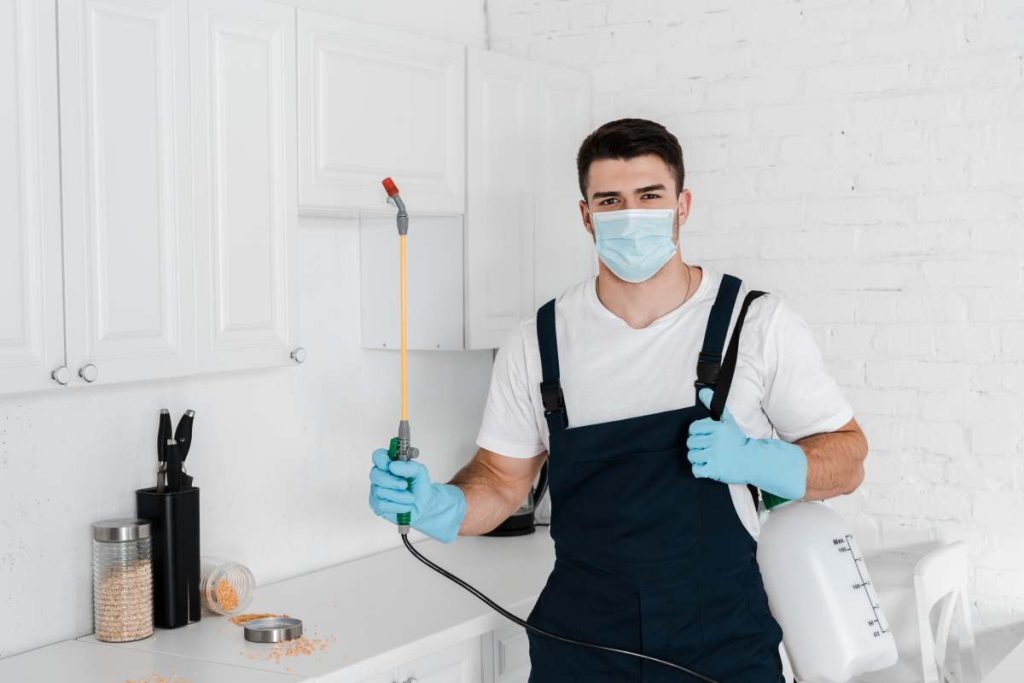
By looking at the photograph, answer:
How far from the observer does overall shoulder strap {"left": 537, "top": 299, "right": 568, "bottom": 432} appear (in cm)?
212

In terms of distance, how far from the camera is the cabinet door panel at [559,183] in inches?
122

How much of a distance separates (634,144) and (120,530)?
48.1 inches

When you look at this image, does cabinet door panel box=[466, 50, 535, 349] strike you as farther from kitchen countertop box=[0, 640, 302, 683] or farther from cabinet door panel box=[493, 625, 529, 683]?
kitchen countertop box=[0, 640, 302, 683]

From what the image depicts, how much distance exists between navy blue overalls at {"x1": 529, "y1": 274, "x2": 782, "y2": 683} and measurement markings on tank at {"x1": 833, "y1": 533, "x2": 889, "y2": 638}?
0.16 meters

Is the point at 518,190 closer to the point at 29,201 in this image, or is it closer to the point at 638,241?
the point at 638,241

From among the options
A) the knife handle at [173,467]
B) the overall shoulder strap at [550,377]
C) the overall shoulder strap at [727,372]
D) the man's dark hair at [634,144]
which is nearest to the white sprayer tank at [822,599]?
the overall shoulder strap at [727,372]

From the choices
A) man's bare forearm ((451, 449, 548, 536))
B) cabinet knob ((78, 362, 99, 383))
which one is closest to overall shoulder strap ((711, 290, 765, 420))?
man's bare forearm ((451, 449, 548, 536))

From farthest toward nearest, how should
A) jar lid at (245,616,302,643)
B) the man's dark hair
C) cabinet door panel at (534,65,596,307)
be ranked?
cabinet door panel at (534,65,596,307), jar lid at (245,616,302,643), the man's dark hair

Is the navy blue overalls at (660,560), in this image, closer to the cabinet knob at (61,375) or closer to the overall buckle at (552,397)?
the overall buckle at (552,397)

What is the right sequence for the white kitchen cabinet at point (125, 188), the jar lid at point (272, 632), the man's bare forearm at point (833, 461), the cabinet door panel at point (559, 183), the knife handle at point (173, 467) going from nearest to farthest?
the white kitchen cabinet at point (125, 188) < the man's bare forearm at point (833, 461) < the jar lid at point (272, 632) < the knife handle at point (173, 467) < the cabinet door panel at point (559, 183)

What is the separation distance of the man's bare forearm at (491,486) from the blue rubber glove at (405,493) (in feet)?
0.39

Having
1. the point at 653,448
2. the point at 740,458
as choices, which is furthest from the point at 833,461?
the point at 653,448

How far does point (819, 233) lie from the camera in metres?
2.96

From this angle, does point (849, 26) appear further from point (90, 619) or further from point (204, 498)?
point (90, 619)
